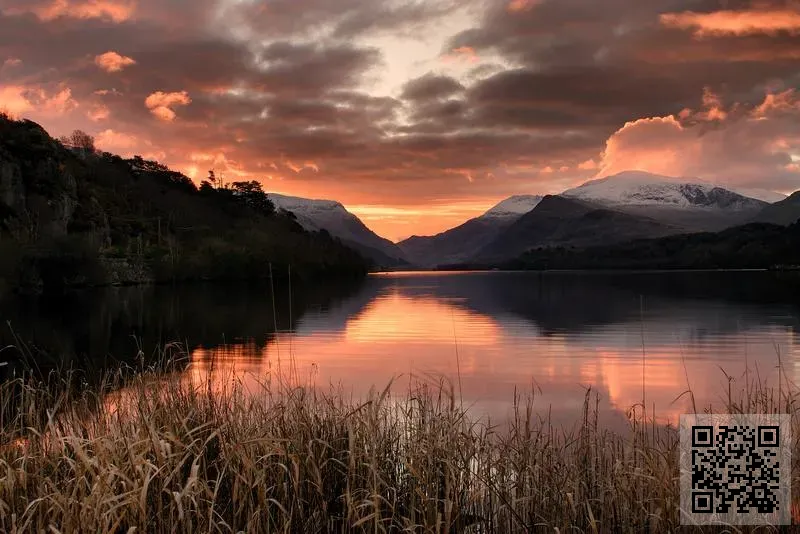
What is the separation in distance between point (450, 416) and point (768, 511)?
15.9 feet

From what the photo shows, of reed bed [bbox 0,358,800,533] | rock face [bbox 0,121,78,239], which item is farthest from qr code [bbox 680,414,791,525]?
rock face [bbox 0,121,78,239]

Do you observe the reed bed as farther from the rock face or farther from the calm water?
the rock face

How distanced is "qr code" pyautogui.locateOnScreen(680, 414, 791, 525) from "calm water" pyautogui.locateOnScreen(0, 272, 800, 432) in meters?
3.74

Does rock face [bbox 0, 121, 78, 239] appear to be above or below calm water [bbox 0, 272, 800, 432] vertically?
above

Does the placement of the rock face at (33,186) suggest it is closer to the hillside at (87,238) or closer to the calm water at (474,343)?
the hillside at (87,238)

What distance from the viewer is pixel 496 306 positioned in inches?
3371

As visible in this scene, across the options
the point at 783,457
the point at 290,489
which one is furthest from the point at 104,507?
the point at 783,457

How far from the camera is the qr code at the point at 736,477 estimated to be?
8.74 meters

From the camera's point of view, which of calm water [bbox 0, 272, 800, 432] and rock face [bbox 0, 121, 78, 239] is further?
rock face [bbox 0, 121, 78, 239]

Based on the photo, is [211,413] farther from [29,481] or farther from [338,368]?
[338,368]

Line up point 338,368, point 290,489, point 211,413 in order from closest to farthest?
point 290,489 < point 211,413 < point 338,368

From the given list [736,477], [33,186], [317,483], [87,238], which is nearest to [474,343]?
[736,477]

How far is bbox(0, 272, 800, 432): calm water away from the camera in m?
27.2

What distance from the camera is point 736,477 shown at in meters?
9.33
